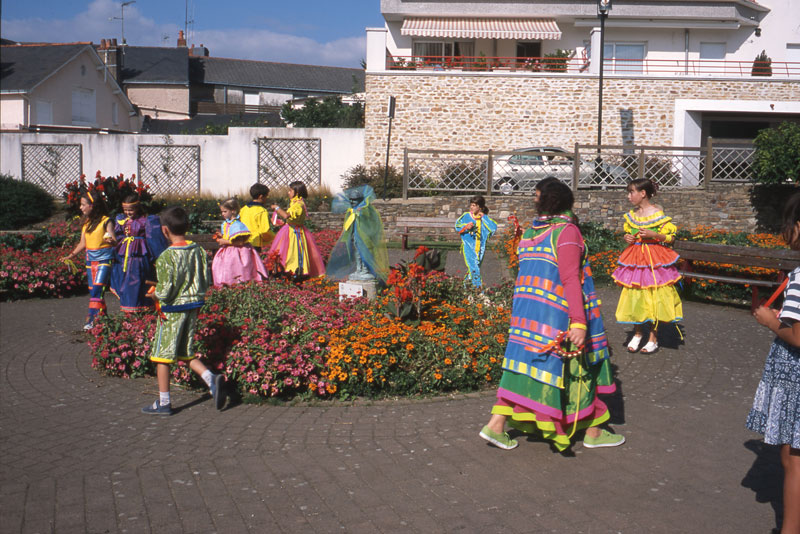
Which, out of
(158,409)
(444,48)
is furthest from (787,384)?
(444,48)

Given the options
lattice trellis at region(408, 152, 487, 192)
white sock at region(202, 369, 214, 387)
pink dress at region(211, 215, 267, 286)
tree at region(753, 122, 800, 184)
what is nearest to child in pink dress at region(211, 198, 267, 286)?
pink dress at region(211, 215, 267, 286)

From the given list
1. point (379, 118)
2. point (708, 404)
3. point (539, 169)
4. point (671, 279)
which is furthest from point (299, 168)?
point (708, 404)

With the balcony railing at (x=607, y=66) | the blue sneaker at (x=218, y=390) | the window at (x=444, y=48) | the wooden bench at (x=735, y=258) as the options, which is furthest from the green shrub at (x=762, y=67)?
the blue sneaker at (x=218, y=390)

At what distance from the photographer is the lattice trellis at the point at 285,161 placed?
77.8 feet

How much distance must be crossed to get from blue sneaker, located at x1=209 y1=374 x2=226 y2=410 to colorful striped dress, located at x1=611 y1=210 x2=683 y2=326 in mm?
4117

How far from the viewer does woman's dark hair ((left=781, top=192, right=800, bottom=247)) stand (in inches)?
132

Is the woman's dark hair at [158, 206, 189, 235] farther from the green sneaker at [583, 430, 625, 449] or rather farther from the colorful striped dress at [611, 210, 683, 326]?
the colorful striped dress at [611, 210, 683, 326]

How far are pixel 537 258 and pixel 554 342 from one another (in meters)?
0.54

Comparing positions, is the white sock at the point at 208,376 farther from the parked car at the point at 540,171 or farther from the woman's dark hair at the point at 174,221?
the parked car at the point at 540,171

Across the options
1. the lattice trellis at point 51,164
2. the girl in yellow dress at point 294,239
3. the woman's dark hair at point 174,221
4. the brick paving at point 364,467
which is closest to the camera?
the brick paving at point 364,467

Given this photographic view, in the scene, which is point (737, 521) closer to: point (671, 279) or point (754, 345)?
point (671, 279)

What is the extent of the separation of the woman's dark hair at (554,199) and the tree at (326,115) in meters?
23.9

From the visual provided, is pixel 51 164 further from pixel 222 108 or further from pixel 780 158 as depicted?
pixel 222 108

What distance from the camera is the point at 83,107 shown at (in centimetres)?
3544
